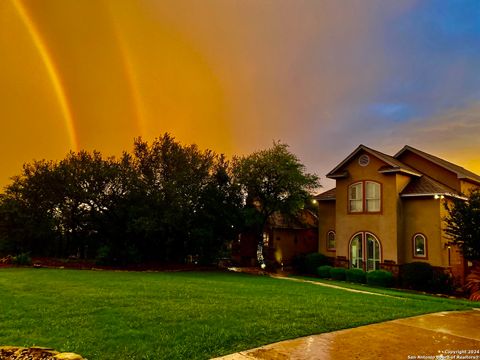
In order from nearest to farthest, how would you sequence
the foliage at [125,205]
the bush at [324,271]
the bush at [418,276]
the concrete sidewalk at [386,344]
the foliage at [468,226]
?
the concrete sidewalk at [386,344] → the foliage at [468,226] → the bush at [418,276] → the bush at [324,271] → the foliage at [125,205]

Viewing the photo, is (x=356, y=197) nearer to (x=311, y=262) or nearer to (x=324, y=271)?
(x=324, y=271)

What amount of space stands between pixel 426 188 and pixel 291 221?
9.61 m

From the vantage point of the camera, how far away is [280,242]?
29656mm

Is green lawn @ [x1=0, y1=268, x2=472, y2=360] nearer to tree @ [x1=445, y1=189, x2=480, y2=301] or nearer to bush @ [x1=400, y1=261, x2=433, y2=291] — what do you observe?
tree @ [x1=445, y1=189, x2=480, y2=301]

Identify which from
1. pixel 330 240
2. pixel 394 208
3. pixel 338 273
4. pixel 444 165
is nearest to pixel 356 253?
pixel 338 273

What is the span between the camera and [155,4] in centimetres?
1691

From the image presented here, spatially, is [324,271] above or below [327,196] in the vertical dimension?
below

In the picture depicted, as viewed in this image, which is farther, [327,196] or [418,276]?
[327,196]

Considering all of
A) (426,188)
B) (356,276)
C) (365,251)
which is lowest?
(356,276)

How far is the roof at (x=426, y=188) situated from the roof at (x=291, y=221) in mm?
7782

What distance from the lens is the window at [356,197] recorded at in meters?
22.7

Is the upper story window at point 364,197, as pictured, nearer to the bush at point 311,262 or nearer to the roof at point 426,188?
the roof at point 426,188

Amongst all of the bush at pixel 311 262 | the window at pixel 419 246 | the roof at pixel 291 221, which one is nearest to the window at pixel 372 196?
the window at pixel 419 246

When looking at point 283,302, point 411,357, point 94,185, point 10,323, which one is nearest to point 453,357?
point 411,357
